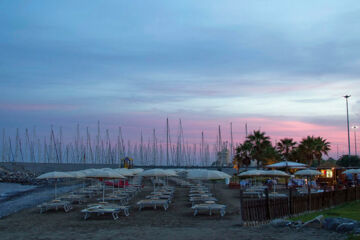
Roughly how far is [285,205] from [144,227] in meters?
5.34

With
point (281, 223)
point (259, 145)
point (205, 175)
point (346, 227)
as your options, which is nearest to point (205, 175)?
point (205, 175)

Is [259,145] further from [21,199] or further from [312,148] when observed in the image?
[21,199]

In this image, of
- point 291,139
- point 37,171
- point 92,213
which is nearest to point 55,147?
point 37,171

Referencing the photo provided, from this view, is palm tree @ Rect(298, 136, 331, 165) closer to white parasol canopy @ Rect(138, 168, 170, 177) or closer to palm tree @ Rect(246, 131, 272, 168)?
palm tree @ Rect(246, 131, 272, 168)

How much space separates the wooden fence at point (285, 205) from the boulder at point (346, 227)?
2.92m

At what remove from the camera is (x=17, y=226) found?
1423 centimetres

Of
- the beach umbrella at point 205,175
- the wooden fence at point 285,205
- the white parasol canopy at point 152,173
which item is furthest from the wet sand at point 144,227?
the white parasol canopy at point 152,173

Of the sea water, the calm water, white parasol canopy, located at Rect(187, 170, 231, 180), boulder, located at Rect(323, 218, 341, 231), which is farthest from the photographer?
the sea water

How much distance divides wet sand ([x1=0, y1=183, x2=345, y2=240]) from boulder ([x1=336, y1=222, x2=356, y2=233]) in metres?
0.26

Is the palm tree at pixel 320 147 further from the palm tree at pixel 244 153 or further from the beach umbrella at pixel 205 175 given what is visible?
the beach umbrella at pixel 205 175

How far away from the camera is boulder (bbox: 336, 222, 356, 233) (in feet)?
33.5

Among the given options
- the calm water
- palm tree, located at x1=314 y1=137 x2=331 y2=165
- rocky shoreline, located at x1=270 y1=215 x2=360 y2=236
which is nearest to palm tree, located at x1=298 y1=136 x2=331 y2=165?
palm tree, located at x1=314 y1=137 x2=331 y2=165

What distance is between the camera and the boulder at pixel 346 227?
10.2m

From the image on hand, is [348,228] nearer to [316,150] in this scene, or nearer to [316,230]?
[316,230]
